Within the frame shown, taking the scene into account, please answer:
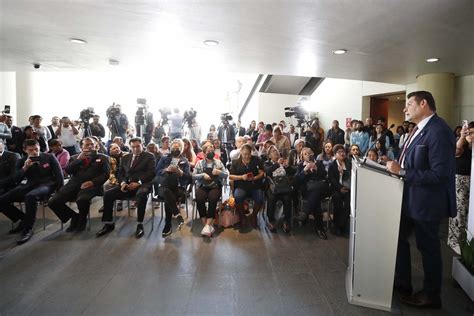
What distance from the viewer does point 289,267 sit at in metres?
2.67

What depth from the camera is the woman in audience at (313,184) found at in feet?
11.8

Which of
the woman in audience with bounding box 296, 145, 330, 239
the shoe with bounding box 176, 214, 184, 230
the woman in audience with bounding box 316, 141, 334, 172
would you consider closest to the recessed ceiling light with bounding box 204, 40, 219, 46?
the woman in audience with bounding box 296, 145, 330, 239

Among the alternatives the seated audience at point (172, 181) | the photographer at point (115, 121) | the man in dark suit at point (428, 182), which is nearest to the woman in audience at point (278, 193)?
the seated audience at point (172, 181)

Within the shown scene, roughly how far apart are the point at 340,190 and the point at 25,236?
390 cm

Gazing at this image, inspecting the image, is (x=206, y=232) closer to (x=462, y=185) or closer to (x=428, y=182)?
(x=428, y=182)

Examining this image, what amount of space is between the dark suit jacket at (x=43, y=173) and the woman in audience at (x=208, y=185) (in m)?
1.84

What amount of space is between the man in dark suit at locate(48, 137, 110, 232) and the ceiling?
159 centimetres

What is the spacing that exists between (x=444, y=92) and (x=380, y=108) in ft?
10.7

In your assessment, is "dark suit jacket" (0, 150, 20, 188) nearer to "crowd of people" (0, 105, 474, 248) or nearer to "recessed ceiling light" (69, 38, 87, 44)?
"crowd of people" (0, 105, 474, 248)

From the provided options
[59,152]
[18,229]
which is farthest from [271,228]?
[59,152]

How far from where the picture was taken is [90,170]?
3797 millimetres

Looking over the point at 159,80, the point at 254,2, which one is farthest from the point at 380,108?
the point at 159,80

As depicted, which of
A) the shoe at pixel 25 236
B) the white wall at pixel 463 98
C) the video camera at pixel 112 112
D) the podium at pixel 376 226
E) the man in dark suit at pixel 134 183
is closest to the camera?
the podium at pixel 376 226

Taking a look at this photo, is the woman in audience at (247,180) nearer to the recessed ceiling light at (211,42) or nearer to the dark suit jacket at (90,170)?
the recessed ceiling light at (211,42)
